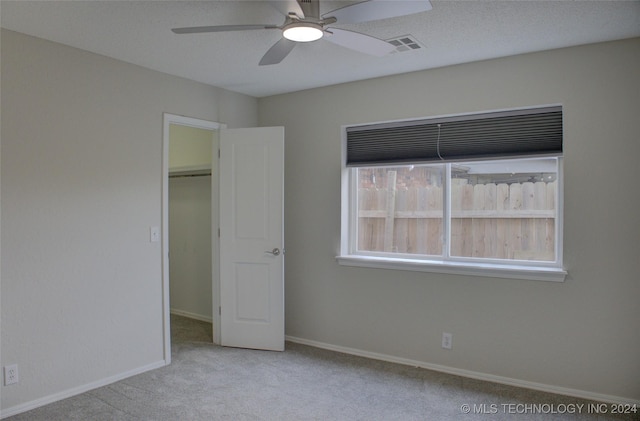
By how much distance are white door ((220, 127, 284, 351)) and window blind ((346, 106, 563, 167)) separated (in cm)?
80

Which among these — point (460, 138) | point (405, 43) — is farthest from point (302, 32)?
point (460, 138)

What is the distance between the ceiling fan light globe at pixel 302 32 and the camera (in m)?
2.28

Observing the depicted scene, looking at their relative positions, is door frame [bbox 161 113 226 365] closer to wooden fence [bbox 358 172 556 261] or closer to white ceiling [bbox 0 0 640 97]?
white ceiling [bbox 0 0 640 97]

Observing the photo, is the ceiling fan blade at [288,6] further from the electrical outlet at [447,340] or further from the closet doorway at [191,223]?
the closet doorway at [191,223]

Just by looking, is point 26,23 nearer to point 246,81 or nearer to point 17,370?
point 246,81

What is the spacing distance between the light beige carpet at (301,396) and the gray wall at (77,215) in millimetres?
299

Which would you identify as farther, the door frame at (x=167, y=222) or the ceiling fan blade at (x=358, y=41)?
the door frame at (x=167, y=222)

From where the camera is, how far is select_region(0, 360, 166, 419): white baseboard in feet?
9.61

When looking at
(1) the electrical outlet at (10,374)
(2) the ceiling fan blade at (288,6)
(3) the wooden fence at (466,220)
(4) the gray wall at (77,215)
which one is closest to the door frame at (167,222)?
(4) the gray wall at (77,215)

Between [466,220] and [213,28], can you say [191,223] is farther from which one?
[213,28]

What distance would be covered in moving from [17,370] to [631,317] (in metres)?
4.06

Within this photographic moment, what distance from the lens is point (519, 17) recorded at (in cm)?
270

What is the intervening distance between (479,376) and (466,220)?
124cm

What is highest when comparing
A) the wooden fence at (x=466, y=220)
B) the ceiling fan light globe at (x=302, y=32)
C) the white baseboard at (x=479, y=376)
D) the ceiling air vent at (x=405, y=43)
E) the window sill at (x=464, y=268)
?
the ceiling air vent at (x=405, y=43)
